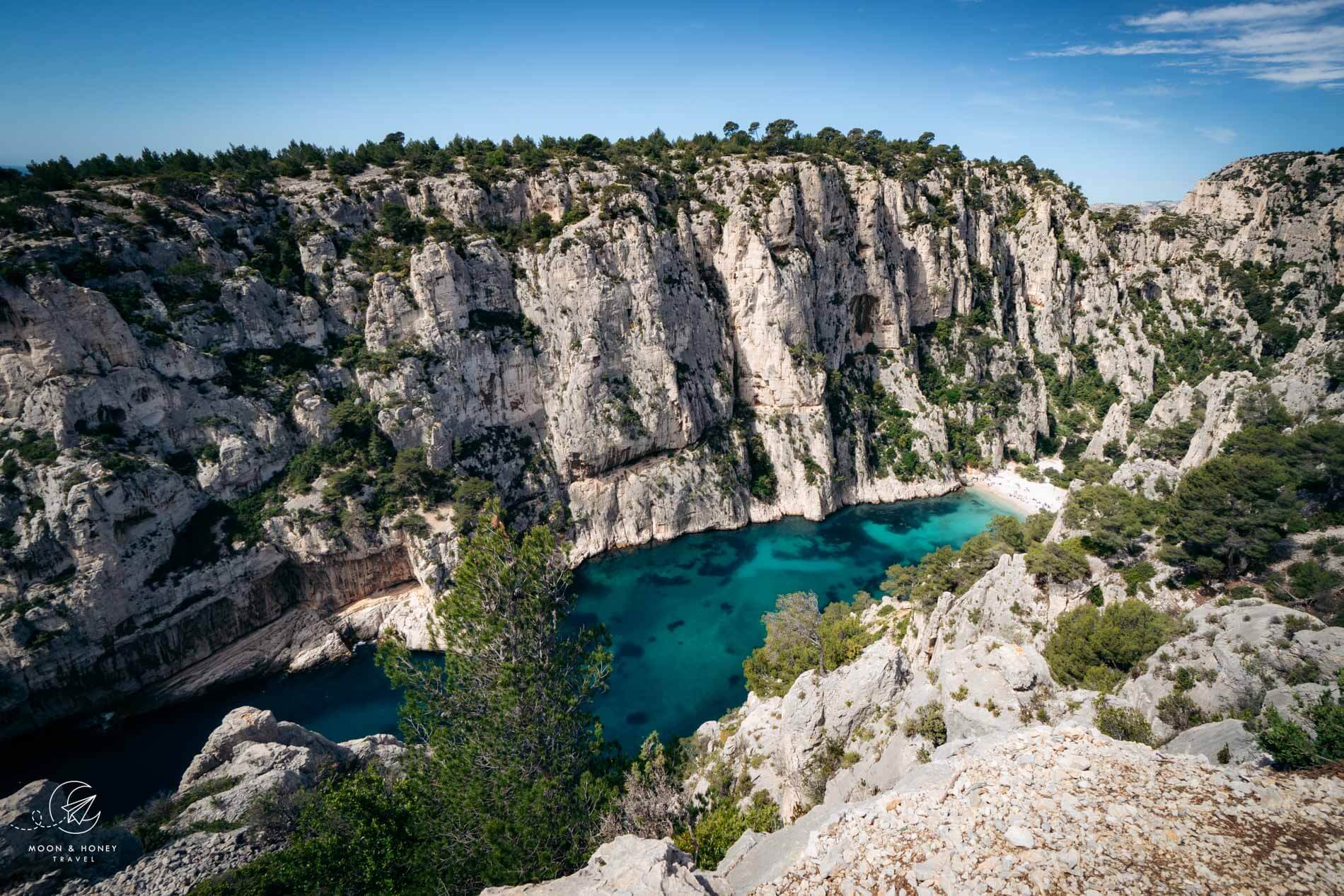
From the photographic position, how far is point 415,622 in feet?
105

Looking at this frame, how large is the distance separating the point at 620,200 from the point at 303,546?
31391 mm

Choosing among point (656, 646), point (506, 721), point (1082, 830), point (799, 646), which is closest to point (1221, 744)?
point (1082, 830)

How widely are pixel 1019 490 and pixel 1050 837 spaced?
1800 inches

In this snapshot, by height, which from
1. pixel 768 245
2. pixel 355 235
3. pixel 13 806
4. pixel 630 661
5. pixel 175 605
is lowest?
pixel 630 661

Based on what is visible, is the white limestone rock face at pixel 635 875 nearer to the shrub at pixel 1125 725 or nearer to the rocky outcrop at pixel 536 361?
the shrub at pixel 1125 725

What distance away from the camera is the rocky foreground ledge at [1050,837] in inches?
240

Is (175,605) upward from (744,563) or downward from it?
upward

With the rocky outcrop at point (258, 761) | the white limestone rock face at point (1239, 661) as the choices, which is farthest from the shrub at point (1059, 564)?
the rocky outcrop at point (258, 761)

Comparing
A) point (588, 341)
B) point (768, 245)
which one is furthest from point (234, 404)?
point (768, 245)

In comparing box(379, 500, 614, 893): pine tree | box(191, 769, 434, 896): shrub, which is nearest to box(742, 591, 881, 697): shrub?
box(379, 500, 614, 893): pine tree

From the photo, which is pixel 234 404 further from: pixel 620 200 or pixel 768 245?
pixel 768 245

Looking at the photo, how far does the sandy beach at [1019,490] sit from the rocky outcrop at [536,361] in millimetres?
2402

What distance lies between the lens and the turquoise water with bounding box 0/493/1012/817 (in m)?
24.2

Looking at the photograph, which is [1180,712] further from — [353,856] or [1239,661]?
[353,856]
